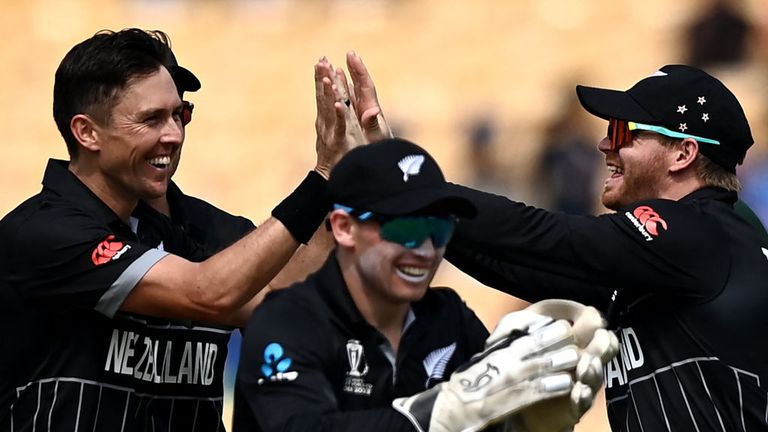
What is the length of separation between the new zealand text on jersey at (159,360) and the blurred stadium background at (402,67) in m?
7.46

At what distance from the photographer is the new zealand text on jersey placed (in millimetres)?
4914

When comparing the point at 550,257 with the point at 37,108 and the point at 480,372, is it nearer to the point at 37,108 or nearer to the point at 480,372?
the point at 480,372

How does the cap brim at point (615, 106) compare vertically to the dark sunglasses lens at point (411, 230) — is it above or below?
above

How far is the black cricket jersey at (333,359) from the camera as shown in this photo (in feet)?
12.6

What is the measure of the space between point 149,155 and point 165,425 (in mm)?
871

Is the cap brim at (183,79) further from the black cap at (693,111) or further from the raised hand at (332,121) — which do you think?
the black cap at (693,111)

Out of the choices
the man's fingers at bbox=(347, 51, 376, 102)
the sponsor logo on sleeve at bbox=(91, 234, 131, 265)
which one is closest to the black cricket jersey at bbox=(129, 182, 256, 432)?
the sponsor logo on sleeve at bbox=(91, 234, 131, 265)

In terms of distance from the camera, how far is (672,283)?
4.77 m

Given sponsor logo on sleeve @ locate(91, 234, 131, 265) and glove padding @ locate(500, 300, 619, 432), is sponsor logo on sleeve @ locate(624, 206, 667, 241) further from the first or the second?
sponsor logo on sleeve @ locate(91, 234, 131, 265)

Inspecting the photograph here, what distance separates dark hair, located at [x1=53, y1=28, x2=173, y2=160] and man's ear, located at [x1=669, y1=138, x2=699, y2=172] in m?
1.70

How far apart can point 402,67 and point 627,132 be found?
11.4 meters

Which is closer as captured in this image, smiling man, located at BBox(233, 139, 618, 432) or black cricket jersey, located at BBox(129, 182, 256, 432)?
smiling man, located at BBox(233, 139, 618, 432)

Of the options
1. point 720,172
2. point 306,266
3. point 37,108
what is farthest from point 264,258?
point 37,108

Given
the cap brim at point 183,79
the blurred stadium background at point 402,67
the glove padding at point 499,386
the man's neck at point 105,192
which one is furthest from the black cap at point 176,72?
the blurred stadium background at point 402,67
